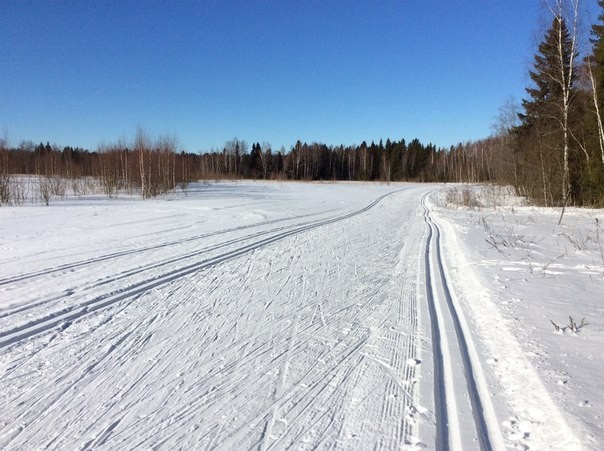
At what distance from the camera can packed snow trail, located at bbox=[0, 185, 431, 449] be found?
8.75 feet

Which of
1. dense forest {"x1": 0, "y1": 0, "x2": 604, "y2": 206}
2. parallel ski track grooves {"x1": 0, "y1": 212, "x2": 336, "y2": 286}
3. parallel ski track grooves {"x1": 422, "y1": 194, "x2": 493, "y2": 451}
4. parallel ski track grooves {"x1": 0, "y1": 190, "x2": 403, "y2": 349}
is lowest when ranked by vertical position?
parallel ski track grooves {"x1": 422, "y1": 194, "x2": 493, "y2": 451}

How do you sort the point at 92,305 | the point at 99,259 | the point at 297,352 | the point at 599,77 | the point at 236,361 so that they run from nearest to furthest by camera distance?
the point at 236,361 < the point at 297,352 < the point at 92,305 < the point at 99,259 < the point at 599,77

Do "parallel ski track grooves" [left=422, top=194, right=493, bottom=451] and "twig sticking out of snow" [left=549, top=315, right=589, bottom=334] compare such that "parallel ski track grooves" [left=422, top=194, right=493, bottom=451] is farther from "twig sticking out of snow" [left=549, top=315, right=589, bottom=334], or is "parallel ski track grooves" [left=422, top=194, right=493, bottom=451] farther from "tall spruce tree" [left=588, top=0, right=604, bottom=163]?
"tall spruce tree" [left=588, top=0, right=604, bottom=163]

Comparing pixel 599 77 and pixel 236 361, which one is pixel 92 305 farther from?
pixel 599 77

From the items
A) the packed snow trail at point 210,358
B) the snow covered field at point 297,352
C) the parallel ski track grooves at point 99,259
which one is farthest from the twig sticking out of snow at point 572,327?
the parallel ski track grooves at point 99,259

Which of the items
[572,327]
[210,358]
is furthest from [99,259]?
[572,327]

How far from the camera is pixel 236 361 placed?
145 inches

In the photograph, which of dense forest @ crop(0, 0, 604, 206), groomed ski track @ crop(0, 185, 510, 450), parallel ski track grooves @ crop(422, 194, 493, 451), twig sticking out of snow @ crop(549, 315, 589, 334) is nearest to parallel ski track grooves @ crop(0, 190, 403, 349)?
groomed ski track @ crop(0, 185, 510, 450)

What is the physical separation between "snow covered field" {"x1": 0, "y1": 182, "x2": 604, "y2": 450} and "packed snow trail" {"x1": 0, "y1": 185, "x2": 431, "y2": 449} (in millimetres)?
18

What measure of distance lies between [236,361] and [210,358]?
27cm

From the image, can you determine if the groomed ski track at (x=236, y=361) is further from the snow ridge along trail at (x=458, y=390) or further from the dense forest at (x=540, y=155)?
the dense forest at (x=540, y=155)

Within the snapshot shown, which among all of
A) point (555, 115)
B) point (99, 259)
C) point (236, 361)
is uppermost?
point (555, 115)

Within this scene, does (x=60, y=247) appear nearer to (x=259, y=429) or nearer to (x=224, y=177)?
(x=259, y=429)

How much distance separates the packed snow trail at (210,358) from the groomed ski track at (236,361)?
16 millimetres
